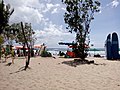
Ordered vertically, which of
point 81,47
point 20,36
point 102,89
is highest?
point 20,36

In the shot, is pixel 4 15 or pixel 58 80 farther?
pixel 4 15

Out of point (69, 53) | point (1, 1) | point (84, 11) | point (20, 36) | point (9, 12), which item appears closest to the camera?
point (84, 11)

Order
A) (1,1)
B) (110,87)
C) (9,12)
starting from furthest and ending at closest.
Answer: (9,12)
(1,1)
(110,87)

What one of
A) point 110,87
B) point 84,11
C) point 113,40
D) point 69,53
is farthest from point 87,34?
point 110,87

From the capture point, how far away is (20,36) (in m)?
46.2

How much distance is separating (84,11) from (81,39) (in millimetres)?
2894

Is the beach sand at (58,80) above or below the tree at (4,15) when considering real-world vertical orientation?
below

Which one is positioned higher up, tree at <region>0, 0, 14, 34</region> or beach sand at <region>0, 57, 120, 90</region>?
tree at <region>0, 0, 14, 34</region>

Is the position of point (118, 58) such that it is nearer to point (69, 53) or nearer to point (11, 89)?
point (69, 53)

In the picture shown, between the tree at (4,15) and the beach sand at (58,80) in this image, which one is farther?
the tree at (4,15)

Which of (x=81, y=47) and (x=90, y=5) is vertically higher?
(x=90, y=5)

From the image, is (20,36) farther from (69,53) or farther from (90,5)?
(90,5)

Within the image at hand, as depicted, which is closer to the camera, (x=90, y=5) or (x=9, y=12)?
(x=90, y=5)

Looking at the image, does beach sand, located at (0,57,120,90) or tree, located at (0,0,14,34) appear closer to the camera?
beach sand, located at (0,57,120,90)
